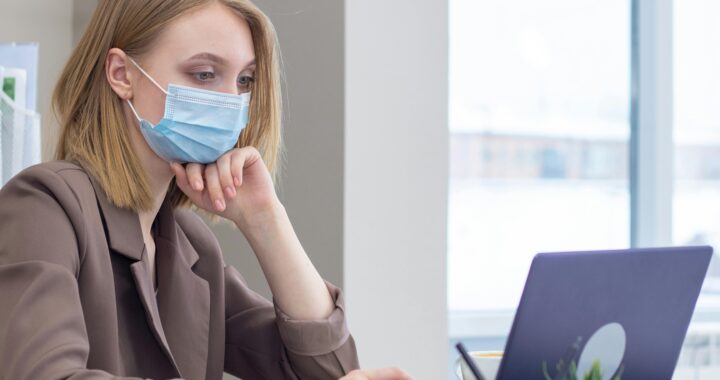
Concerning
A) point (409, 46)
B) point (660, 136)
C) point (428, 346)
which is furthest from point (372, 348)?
point (660, 136)

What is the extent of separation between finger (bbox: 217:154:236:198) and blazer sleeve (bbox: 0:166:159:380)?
26cm

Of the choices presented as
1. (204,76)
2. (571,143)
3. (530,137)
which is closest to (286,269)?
(204,76)

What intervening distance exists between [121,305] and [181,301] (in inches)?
4.7

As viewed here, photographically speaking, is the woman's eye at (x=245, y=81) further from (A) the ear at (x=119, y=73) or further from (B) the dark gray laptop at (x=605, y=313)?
(B) the dark gray laptop at (x=605, y=313)

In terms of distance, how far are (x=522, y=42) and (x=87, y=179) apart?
242 cm

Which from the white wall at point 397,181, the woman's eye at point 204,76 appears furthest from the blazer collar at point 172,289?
the white wall at point 397,181

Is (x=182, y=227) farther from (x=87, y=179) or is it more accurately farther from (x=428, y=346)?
(x=428, y=346)

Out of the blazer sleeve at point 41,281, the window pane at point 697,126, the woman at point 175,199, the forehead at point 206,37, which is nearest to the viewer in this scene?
the blazer sleeve at point 41,281

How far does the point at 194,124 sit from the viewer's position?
1.39 meters

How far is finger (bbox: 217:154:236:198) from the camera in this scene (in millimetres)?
1410

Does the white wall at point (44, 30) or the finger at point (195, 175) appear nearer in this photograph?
the finger at point (195, 175)

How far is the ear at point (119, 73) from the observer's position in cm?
138

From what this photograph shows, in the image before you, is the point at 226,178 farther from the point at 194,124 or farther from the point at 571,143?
the point at 571,143

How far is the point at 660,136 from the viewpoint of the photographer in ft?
11.8
